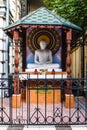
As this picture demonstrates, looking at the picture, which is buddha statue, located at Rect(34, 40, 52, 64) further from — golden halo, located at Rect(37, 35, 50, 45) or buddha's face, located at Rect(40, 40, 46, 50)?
golden halo, located at Rect(37, 35, 50, 45)

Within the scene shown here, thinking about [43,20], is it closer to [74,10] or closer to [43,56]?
[74,10]

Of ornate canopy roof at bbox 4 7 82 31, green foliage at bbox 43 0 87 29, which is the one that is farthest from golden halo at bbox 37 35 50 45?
ornate canopy roof at bbox 4 7 82 31

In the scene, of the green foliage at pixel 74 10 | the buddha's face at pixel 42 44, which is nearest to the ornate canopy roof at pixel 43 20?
the green foliage at pixel 74 10

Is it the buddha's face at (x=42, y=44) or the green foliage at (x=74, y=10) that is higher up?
the green foliage at (x=74, y=10)

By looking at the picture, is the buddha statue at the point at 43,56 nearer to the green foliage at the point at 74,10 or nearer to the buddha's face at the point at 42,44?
the buddha's face at the point at 42,44

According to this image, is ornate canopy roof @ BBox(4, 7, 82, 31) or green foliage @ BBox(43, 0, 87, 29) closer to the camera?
ornate canopy roof @ BBox(4, 7, 82, 31)

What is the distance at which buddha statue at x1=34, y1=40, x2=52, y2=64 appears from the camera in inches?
700

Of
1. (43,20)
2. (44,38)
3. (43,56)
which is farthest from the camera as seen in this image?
(44,38)

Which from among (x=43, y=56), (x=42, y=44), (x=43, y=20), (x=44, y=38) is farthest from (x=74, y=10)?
(x=43, y=56)

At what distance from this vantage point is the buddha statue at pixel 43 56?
58.3 feet

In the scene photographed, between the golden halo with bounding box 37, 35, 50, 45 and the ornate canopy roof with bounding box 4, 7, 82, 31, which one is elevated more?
the ornate canopy roof with bounding box 4, 7, 82, 31

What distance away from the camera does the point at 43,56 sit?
17.8 metres

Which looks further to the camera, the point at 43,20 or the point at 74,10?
the point at 74,10

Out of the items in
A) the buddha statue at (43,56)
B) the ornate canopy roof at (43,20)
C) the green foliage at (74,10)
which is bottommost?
the buddha statue at (43,56)
